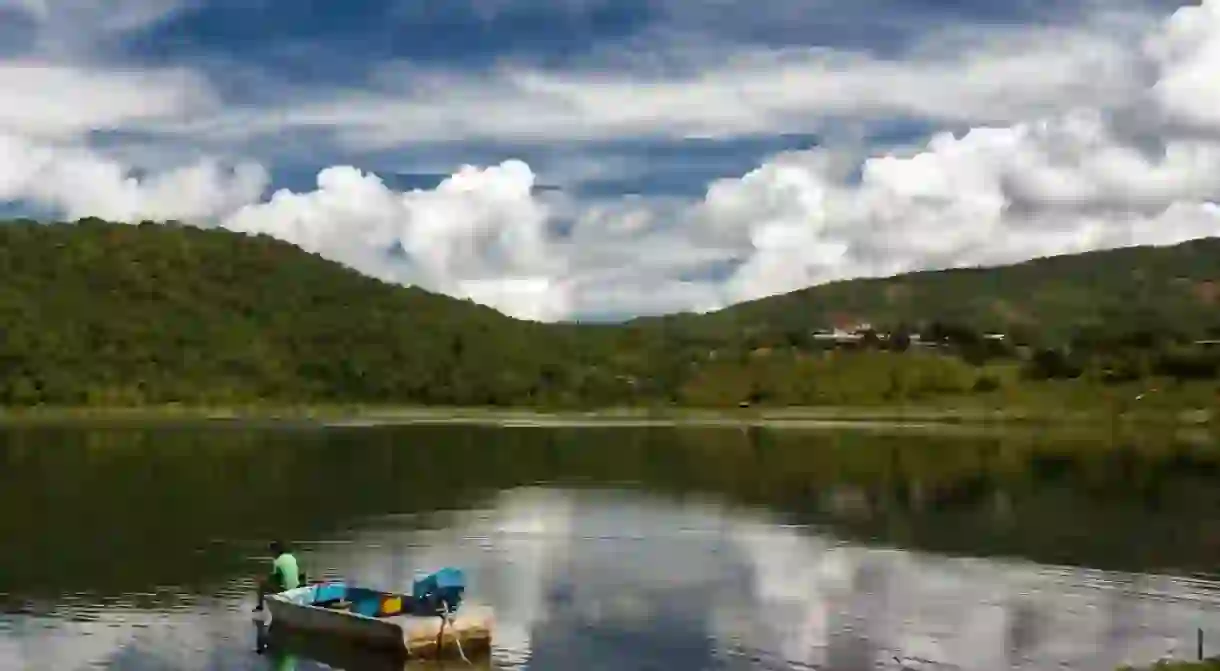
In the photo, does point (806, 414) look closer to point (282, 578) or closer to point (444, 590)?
point (282, 578)

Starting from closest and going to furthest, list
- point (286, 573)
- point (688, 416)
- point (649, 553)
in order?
point (286, 573) → point (649, 553) → point (688, 416)

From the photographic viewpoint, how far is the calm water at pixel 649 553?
35.1m

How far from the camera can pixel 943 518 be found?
210 feet

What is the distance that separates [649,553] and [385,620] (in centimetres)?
2034

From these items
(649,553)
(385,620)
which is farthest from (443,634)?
(649,553)

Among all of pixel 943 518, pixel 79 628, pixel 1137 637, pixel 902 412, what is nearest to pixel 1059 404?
pixel 902 412

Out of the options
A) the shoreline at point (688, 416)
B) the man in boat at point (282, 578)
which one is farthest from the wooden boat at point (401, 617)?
the shoreline at point (688, 416)

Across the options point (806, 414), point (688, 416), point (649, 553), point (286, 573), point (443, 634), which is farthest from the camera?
point (688, 416)

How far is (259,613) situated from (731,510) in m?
33.4

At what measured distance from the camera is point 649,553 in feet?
171

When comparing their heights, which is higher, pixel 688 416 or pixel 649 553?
pixel 688 416

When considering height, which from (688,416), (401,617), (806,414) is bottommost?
(401,617)

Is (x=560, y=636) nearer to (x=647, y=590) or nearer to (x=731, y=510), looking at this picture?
(x=647, y=590)

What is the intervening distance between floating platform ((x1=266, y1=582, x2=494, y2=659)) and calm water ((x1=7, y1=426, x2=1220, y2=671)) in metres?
0.76
